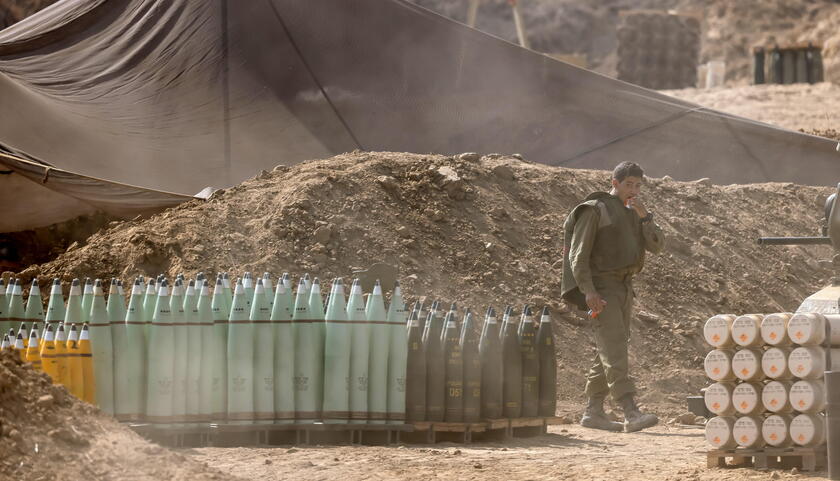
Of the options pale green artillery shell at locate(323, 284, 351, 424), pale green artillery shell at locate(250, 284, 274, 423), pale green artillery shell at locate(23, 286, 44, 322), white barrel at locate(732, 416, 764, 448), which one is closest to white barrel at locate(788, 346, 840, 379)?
white barrel at locate(732, 416, 764, 448)

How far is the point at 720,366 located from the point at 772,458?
647mm

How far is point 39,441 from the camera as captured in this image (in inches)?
246

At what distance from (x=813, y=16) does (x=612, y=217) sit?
39479mm

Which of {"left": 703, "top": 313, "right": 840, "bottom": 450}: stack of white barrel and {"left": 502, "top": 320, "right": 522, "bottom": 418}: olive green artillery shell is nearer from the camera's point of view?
{"left": 703, "top": 313, "right": 840, "bottom": 450}: stack of white barrel

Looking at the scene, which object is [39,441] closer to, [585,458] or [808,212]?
[585,458]

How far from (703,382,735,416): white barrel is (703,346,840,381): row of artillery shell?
0.06 m

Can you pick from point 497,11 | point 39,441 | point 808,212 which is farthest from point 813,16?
point 39,441

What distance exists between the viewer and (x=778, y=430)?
308 inches

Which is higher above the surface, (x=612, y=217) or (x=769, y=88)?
(x=769, y=88)

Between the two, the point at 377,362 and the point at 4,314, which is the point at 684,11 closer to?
the point at 377,362

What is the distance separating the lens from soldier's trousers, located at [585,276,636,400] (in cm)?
982

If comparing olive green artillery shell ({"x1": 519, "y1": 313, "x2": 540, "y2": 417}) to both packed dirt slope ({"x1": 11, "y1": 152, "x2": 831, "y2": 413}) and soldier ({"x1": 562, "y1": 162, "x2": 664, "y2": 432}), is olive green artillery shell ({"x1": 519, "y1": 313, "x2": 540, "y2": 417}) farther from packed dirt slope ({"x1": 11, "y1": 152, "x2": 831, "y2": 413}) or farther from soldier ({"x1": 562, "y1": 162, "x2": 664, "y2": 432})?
packed dirt slope ({"x1": 11, "y1": 152, "x2": 831, "y2": 413})

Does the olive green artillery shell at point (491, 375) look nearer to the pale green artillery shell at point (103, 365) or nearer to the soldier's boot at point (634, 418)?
the soldier's boot at point (634, 418)

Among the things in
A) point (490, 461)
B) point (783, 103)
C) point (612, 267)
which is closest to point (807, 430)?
point (490, 461)
